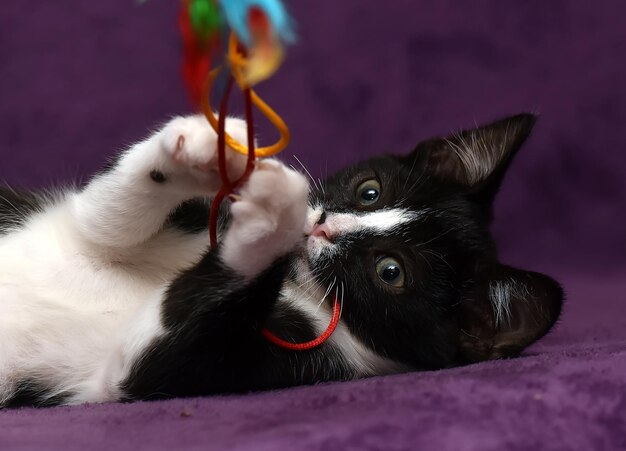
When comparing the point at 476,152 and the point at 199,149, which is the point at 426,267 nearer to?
the point at 476,152

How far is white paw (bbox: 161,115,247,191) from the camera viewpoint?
3.43 feet

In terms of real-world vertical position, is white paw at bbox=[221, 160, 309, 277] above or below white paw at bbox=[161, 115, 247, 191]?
below

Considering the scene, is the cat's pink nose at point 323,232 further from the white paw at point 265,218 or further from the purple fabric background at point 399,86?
the purple fabric background at point 399,86

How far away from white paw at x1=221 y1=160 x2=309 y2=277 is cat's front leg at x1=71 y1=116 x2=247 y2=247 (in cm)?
6

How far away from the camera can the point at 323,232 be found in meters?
1.26

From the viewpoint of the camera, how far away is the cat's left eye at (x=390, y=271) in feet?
4.13

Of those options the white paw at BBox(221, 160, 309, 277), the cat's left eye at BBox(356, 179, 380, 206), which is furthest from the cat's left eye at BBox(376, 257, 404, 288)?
the white paw at BBox(221, 160, 309, 277)

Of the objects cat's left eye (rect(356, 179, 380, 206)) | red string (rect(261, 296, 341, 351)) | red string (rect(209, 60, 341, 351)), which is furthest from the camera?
cat's left eye (rect(356, 179, 380, 206))

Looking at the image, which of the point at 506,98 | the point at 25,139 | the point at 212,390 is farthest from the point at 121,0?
the point at 212,390

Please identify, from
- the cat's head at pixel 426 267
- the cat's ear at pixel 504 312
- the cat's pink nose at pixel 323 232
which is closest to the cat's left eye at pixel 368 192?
the cat's head at pixel 426 267

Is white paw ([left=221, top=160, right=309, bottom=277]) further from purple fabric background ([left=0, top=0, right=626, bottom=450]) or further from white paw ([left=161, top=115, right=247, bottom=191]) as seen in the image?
purple fabric background ([left=0, top=0, right=626, bottom=450])

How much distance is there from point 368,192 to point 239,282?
0.38 metres

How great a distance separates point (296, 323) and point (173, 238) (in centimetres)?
A: 27

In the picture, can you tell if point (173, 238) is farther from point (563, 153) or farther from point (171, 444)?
point (563, 153)
